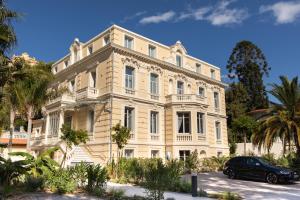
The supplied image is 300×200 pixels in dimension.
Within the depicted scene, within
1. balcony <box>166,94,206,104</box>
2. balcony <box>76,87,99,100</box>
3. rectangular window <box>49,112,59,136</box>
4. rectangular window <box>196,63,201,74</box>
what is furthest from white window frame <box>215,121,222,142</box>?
rectangular window <box>49,112,59,136</box>

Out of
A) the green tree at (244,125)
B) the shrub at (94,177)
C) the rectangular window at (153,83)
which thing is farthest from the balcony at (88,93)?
the green tree at (244,125)

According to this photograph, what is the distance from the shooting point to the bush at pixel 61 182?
11.4 m

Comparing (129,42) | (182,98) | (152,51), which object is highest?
(129,42)

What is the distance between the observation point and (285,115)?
20.9 meters

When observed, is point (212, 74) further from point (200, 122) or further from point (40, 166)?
point (40, 166)

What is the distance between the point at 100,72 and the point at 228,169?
13.1m

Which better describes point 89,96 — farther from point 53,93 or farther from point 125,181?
point 125,181

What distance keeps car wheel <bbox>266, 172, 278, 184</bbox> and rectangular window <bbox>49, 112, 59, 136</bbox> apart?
58.1ft

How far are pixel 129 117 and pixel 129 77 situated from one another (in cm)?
350

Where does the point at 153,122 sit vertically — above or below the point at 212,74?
below

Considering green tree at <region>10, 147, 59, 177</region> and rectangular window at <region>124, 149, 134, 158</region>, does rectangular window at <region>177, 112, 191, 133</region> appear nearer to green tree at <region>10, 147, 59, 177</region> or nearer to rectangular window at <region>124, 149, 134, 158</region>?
rectangular window at <region>124, 149, 134, 158</region>

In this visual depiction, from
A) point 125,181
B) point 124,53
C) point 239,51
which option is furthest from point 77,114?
point 239,51

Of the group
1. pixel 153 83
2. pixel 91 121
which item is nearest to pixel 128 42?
pixel 153 83

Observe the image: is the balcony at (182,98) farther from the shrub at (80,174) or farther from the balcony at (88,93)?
the shrub at (80,174)
